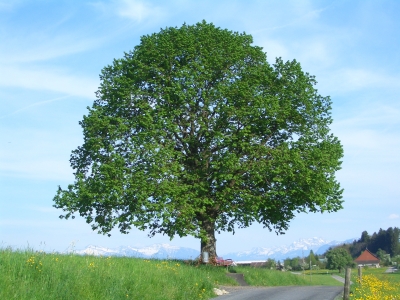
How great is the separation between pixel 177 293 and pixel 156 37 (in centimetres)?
1996

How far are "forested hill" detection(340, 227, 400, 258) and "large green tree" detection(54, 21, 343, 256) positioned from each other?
14280cm

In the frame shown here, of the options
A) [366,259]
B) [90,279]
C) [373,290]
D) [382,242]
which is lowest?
[373,290]

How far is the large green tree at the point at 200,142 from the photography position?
29.2 metres

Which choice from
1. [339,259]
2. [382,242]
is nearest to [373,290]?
[339,259]

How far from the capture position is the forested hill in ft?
540

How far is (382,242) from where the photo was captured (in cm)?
17038

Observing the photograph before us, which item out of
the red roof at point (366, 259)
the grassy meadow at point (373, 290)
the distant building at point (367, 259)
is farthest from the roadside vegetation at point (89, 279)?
the red roof at point (366, 259)

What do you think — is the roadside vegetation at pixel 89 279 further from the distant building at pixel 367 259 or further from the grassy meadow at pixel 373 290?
the distant building at pixel 367 259

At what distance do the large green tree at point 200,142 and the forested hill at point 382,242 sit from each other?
14280 cm

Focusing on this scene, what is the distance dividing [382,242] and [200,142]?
15392 centimetres

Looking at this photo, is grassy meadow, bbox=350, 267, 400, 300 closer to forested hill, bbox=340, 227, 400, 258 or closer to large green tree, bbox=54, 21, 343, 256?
large green tree, bbox=54, 21, 343, 256

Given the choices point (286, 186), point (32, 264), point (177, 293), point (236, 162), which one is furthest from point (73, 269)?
point (286, 186)

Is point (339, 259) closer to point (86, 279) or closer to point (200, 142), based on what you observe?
point (200, 142)

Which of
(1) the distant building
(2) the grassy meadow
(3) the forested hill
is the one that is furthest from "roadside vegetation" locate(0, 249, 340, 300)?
(3) the forested hill
